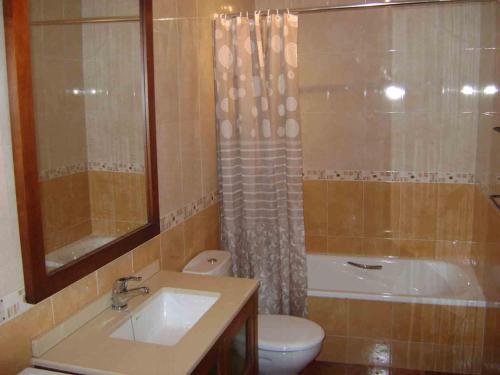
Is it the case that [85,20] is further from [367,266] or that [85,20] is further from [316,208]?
[367,266]

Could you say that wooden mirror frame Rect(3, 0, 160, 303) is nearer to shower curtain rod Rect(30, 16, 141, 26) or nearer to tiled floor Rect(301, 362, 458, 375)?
shower curtain rod Rect(30, 16, 141, 26)

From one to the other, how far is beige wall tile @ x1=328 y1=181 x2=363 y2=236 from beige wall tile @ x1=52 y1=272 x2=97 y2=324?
91.8 inches

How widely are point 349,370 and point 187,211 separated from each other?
1.47m

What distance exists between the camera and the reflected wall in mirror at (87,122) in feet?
5.49

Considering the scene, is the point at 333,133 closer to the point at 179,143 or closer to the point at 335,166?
the point at 335,166

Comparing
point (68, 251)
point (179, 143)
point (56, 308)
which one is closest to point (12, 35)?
point (68, 251)

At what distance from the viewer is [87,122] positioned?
1910 mm

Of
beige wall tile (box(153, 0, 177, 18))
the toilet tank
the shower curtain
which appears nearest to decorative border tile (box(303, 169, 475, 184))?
the shower curtain

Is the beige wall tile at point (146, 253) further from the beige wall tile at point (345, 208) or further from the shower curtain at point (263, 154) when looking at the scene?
the beige wall tile at point (345, 208)

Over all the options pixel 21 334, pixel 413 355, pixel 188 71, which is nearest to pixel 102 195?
pixel 21 334

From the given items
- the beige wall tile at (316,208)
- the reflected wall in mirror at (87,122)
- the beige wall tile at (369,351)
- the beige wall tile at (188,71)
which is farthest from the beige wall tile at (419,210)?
the reflected wall in mirror at (87,122)

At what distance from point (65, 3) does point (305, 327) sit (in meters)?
1.92

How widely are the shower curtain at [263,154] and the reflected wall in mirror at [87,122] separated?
33.1 inches

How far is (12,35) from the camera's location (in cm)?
148
